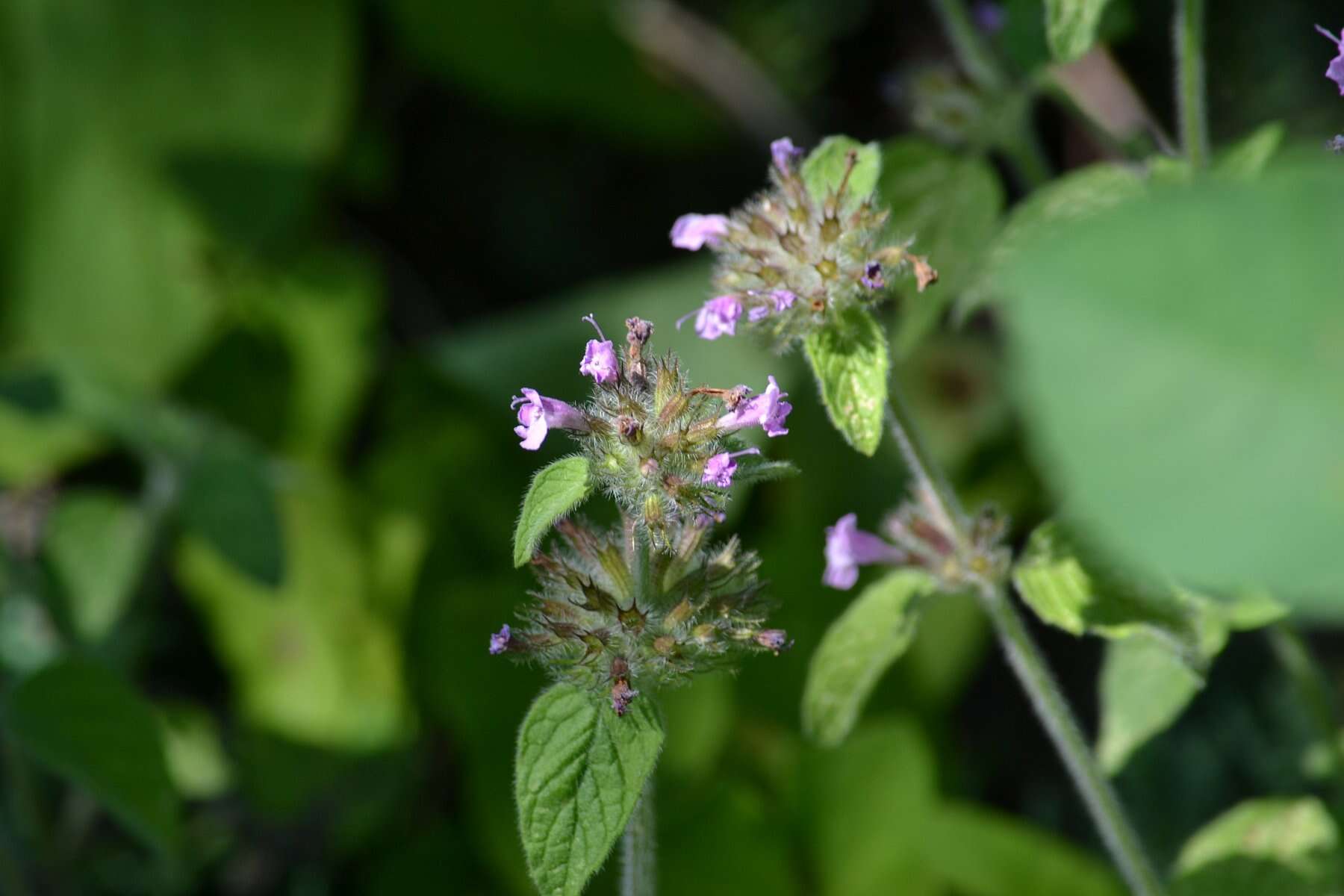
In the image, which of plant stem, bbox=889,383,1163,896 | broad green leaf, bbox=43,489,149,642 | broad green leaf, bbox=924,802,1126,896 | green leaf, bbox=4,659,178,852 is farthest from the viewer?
broad green leaf, bbox=43,489,149,642

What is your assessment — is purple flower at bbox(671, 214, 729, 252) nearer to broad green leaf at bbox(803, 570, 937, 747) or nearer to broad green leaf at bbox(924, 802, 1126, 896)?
broad green leaf at bbox(803, 570, 937, 747)

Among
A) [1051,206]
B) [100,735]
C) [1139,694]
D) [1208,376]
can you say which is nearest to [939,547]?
[1139,694]

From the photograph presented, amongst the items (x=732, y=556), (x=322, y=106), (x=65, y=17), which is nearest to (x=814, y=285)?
(x=732, y=556)

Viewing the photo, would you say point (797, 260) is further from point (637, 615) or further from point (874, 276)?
point (637, 615)

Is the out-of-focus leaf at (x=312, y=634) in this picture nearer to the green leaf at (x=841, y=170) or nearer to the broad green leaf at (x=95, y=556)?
the broad green leaf at (x=95, y=556)

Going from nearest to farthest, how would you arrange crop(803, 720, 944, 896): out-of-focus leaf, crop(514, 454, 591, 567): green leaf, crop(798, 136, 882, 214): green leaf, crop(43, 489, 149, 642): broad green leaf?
crop(514, 454, 591, 567): green leaf, crop(798, 136, 882, 214): green leaf, crop(803, 720, 944, 896): out-of-focus leaf, crop(43, 489, 149, 642): broad green leaf

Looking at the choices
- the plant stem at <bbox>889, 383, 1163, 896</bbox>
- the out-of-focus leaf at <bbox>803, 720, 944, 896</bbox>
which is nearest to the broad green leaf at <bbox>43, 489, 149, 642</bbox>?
the out-of-focus leaf at <bbox>803, 720, 944, 896</bbox>

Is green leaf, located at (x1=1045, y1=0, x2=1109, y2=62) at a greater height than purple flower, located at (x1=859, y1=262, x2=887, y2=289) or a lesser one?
greater
